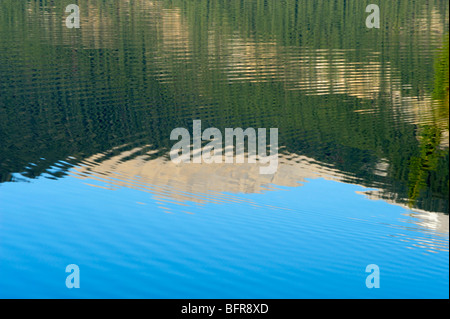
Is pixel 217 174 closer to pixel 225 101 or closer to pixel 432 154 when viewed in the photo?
pixel 432 154

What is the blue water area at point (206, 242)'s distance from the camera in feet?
36.0

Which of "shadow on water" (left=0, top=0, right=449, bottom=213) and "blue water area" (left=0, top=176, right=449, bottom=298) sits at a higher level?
"shadow on water" (left=0, top=0, right=449, bottom=213)

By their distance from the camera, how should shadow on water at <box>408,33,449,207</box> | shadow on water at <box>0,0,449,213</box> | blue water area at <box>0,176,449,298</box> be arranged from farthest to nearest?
shadow on water at <box>0,0,449,213</box> < shadow on water at <box>408,33,449,207</box> < blue water area at <box>0,176,449,298</box>

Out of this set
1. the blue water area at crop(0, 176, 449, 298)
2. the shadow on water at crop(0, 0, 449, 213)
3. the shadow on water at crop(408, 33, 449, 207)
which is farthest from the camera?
the shadow on water at crop(0, 0, 449, 213)

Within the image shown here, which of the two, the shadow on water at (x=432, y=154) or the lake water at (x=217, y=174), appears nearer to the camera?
the lake water at (x=217, y=174)

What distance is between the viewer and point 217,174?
16266 millimetres

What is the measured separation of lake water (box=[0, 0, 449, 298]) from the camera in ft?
37.8

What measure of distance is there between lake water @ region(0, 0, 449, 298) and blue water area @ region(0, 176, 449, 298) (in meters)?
0.04

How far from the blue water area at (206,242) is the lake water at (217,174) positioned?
0.13ft

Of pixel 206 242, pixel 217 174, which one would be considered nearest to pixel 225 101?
pixel 217 174

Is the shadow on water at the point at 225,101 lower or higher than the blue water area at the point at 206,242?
higher
